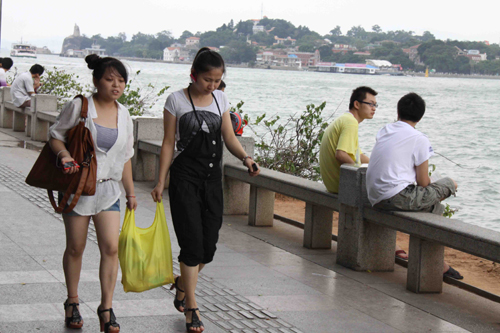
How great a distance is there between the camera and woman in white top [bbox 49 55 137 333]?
3945 mm

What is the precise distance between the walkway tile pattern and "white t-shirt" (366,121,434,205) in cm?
154

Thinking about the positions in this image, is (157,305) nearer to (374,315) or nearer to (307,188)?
(374,315)

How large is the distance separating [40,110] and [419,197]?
10.8 metres

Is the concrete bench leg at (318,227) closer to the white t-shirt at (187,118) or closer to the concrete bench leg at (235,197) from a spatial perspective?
the concrete bench leg at (235,197)

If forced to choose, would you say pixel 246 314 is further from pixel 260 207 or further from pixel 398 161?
pixel 260 207

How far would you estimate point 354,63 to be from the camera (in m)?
133

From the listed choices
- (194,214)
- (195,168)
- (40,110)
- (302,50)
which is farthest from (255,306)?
(302,50)

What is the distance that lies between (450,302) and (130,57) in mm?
136092

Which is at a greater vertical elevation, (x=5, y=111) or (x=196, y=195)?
(x=196, y=195)

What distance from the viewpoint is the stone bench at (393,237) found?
5.05m

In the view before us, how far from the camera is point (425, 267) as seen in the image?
5570 mm

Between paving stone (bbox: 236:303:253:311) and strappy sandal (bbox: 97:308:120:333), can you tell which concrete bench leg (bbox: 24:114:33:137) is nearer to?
paving stone (bbox: 236:303:253:311)

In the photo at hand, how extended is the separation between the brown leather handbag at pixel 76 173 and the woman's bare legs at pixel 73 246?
0.11m

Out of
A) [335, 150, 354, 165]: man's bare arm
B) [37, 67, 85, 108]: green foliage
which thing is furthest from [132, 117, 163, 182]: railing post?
[37, 67, 85, 108]: green foliage
